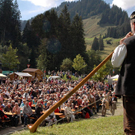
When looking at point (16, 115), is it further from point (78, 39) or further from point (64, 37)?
point (78, 39)

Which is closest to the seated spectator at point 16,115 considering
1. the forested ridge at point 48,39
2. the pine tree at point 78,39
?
the forested ridge at point 48,39

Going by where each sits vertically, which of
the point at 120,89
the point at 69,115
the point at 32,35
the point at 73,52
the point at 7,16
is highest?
the point at 7,16

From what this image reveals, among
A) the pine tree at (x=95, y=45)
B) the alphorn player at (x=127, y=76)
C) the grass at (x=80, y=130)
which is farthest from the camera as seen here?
the pine tree at (x=95, y=45)

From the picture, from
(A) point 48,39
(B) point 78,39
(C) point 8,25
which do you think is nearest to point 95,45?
(B) point 78,39

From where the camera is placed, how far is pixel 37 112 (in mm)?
10312

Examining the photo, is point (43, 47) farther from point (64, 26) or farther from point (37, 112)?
point (37, 112)

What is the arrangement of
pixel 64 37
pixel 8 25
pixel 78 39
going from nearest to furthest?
pixel 64 37 < pixel 78 39 < pixel 8 25

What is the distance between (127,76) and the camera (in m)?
2.10

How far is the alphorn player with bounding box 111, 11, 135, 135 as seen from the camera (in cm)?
208

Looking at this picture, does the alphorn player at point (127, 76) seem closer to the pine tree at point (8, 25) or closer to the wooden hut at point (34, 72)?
the wooden hut at point (34, 72)

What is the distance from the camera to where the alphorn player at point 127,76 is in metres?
2.08

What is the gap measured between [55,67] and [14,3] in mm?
40469

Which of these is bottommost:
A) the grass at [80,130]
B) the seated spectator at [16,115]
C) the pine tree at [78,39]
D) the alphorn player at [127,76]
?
the seated spectator at [16,115]

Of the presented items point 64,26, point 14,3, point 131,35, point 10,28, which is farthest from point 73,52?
point 131,35
